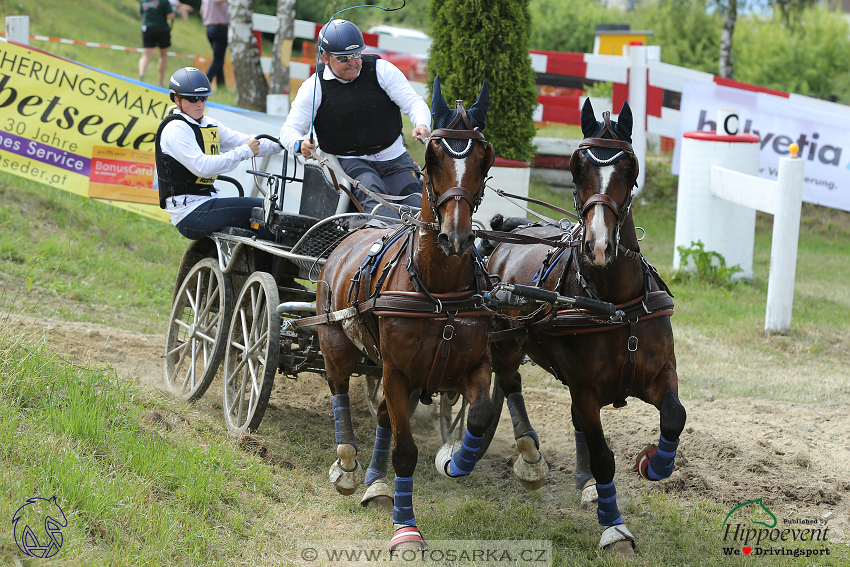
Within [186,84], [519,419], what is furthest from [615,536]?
[186,84]

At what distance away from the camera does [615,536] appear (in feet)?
13.7

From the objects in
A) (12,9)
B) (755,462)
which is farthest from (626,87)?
(12,9)

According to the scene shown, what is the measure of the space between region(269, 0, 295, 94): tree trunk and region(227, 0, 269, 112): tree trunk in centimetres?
52

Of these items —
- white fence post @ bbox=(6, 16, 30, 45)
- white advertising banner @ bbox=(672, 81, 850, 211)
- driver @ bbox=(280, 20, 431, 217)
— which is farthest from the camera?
white advertising banner @ bbox=(672, 81, 850, 211)

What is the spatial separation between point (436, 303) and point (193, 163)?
269 centimetres

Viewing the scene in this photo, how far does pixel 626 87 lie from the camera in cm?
1311

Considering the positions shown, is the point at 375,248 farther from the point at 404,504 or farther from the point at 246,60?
the point at 246,60

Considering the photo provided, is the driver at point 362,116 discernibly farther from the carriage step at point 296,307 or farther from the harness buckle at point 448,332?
the harness buckle at point 448,332

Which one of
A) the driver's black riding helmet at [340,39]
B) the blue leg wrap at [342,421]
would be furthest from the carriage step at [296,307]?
the driver's black riding helmet at [340,39]

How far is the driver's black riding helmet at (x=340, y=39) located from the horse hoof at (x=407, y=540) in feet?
10.2

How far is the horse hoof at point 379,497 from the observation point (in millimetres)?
4633

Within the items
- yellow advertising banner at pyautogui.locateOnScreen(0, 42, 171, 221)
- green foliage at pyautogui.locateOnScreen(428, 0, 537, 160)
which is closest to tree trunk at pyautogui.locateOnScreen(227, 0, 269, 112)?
yellow advertising banner at pyautogui.locateOnScreen(0, 42, 171, 221)

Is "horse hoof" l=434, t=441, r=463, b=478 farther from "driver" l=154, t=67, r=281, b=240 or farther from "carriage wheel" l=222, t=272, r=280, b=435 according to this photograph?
"driver" l=154, t=67, r=281, b=240

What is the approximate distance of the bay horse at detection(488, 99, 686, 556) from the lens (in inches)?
148
